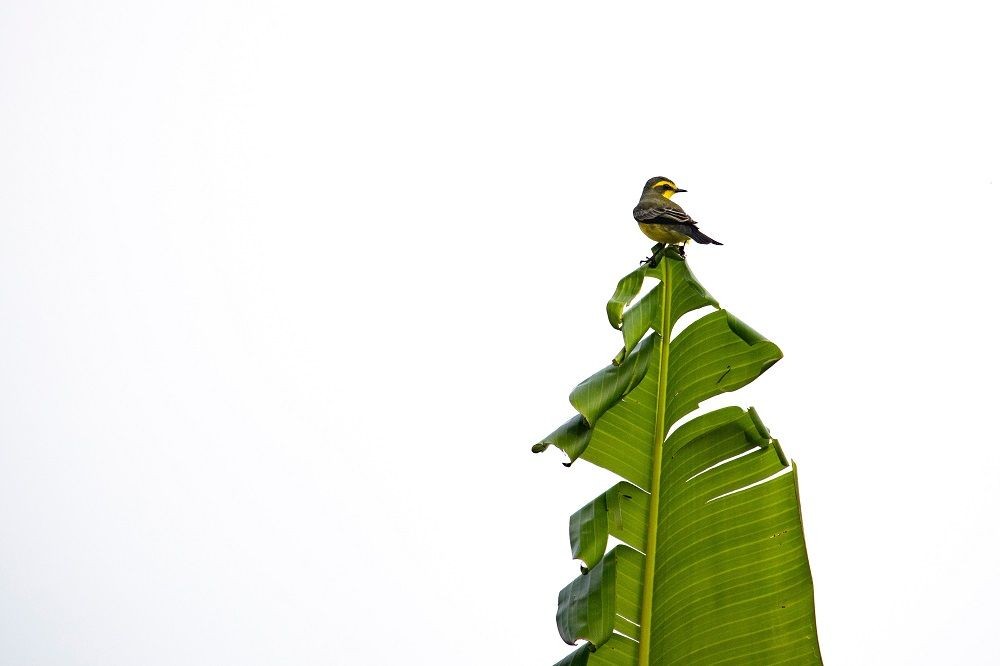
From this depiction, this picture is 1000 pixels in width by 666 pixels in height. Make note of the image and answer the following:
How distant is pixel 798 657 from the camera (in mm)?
2461

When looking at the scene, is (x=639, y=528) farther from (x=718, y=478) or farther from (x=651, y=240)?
(x=651, y=240)

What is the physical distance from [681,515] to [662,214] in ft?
3.56

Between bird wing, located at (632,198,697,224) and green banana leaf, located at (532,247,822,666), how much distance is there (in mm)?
489

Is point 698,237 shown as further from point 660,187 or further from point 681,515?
point 681,515

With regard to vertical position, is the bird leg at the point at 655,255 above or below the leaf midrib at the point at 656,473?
above

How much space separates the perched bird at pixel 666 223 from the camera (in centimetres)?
324

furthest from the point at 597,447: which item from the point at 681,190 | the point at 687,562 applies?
the point at 681,190

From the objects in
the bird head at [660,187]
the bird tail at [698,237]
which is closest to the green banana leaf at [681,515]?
the bird tail at [698,237]

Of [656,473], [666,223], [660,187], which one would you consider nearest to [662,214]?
[666,223]

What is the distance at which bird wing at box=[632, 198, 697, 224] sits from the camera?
3.26 metres

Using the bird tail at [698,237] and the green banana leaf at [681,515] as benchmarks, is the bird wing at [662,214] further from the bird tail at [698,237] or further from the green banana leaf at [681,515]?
the green banana leaf at [681,515]

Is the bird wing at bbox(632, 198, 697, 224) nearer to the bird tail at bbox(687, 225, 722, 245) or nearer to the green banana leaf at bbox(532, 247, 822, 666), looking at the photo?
the bird tail at bbox(687, 225, 722, 245)

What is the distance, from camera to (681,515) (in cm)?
270

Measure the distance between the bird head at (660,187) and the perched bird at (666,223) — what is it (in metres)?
0.14
